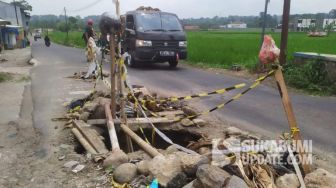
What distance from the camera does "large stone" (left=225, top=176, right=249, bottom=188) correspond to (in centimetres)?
335

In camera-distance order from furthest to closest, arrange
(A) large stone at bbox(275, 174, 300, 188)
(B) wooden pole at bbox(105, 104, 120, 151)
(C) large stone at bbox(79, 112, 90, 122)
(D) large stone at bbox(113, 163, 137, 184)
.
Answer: (C) large stone at bbox(79, 112, 90, 122)
(B) wooden pole at bbox(105, 104, 120, 151)
(D) large stone at bbox(113, 163, 137, 184)
(A) large stone at bbox(275, 174, 300, 188)

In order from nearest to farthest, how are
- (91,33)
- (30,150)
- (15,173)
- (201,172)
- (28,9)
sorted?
(201,172), (15,173), (30,150), (91,33), (28,9)

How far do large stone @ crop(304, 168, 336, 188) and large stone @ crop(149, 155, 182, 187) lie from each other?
1.31m

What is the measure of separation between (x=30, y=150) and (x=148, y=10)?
→ 412 inches

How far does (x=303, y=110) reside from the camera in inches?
299

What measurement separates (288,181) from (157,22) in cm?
1120

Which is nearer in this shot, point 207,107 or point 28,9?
point 207,107

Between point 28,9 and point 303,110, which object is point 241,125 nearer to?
point 303,110

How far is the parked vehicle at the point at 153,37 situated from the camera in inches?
535

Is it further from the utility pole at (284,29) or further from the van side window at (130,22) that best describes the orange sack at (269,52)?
the van side window at (130,22)

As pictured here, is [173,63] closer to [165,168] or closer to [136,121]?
[136,121]

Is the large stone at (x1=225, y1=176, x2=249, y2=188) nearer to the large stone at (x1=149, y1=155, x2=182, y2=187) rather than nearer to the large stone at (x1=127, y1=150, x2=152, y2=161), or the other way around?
the large stone at (x1=149, y1=155, x2=182, y2=187)

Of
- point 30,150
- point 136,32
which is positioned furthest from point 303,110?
point 136,32

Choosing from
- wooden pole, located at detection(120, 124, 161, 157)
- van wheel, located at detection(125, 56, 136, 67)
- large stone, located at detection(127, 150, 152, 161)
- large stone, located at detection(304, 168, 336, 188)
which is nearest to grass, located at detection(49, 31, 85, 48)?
van wheel, located at detection(125, 56, 136, 67)
